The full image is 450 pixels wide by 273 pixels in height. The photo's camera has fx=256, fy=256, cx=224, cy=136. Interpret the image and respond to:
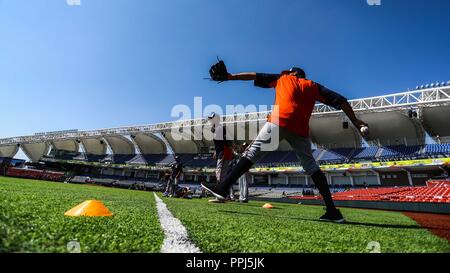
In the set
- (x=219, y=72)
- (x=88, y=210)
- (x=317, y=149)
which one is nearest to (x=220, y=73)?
(x=219, y=72)

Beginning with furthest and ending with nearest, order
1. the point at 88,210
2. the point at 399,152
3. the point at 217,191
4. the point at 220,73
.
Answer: the point at 399,152
the point at 220,73
the point at 217,191
the point at 88,210

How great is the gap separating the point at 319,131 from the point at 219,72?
3930 centimetres

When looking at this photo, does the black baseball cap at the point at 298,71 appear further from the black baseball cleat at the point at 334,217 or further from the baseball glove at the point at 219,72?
the black baseball cleat at the point at 334,217

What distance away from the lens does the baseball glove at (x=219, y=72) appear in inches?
126

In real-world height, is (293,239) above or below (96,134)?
below

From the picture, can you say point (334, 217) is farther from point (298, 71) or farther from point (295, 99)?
point (298, 71)

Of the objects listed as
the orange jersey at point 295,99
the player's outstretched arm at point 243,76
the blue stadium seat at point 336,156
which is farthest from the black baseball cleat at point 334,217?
the blue stadium seat at point 336,156

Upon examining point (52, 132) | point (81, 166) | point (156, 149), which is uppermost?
point (52, 132)

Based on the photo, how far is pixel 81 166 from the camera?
56.9 metres

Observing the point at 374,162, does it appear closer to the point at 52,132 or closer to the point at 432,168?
the point at 432,168

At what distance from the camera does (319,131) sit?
39.7m
